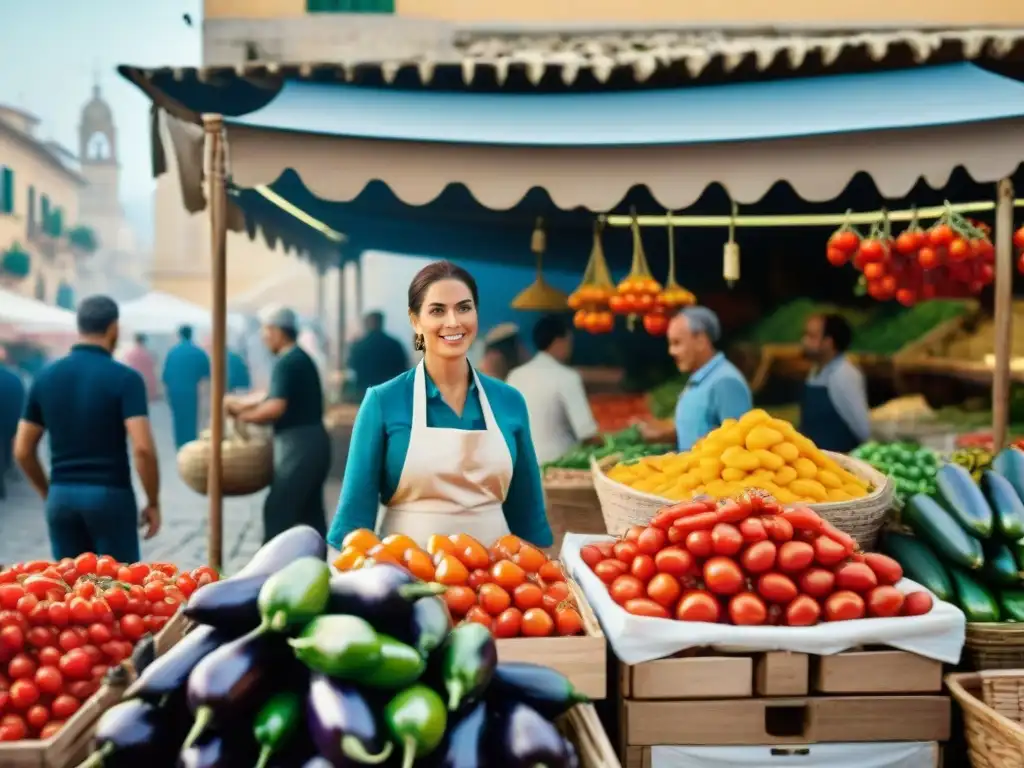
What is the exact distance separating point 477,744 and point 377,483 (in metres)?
1.53

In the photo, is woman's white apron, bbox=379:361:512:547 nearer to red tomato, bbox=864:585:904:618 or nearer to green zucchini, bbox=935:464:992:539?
red tomato, bbox=864:585:904:618

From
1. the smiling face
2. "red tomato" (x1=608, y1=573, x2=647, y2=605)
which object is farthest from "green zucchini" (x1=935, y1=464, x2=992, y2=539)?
the smiling face

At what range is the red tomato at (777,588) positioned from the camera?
2.47m

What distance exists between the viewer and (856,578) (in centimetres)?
253

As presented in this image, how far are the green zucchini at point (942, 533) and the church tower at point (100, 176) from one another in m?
54.1

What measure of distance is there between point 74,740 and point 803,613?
175 cm

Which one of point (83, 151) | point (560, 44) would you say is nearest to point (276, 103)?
point (560, 44)

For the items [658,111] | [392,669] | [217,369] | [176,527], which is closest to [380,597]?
[392,669]

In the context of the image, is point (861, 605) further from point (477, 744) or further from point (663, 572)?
point (477, 744)

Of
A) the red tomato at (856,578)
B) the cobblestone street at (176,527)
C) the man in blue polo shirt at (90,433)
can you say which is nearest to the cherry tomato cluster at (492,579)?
the red tomato at (856,578)

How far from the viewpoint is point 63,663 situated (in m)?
2.10

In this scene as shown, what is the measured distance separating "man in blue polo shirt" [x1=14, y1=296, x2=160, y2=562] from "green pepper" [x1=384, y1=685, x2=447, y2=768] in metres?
3.16

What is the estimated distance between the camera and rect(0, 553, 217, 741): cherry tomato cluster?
2.02 m

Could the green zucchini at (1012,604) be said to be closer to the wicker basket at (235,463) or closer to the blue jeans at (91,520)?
the blue jeans at (91,520)
